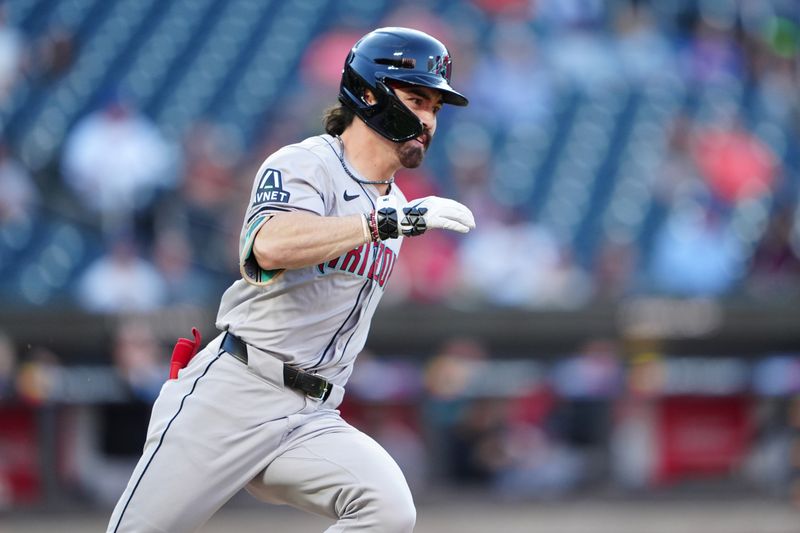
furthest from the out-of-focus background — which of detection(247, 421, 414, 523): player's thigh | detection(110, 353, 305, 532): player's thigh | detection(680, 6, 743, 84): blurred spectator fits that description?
detection(110, 353, 305, 532): player's thigh

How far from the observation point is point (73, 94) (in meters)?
9.87

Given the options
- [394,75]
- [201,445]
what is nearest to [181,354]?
[201,445]

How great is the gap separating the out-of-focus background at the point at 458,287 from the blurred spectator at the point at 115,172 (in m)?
0.02

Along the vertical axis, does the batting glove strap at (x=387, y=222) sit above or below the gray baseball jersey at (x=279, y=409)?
above

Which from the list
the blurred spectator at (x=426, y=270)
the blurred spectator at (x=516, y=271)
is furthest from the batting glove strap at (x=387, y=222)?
the blurred spectator at (x=516, y=271)

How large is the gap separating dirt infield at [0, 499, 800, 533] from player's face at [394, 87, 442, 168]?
167 inches

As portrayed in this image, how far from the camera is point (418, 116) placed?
11.9 feet

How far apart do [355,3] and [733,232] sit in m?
4.43

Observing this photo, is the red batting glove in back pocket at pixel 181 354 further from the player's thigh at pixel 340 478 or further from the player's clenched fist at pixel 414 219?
the player's clenched fist at pixel 414 219

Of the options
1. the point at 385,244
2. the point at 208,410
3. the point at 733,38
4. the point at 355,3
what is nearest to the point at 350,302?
the point at 385,244

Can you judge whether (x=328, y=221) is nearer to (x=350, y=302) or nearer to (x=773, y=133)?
(x=350, y=302)

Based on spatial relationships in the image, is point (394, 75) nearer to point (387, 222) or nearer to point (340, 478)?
point (387, 222)

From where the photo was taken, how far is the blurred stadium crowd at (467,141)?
28.1ft

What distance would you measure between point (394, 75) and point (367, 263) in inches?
22.9
